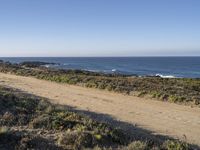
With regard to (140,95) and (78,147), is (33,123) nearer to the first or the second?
(78,147)

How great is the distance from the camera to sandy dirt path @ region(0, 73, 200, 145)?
13.9m

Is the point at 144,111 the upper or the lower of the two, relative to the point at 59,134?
lower

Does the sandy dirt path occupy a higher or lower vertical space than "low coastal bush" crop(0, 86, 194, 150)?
lower

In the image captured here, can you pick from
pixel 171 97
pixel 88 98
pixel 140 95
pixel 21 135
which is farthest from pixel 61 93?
pixel 21 135

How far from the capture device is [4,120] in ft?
39.0

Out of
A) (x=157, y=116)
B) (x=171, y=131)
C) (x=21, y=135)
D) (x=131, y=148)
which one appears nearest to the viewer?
(x=131, y=148)

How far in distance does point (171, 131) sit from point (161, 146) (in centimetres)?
332

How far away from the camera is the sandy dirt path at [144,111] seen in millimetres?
13852

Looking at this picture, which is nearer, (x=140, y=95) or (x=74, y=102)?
(x=74, y=102)

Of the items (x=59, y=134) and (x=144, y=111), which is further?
(x=144, y=111)

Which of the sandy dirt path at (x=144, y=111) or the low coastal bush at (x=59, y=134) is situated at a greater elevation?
the low coastal bush at (x=59, y=134)

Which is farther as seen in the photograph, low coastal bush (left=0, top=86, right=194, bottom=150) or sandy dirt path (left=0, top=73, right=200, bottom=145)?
sandy dirt path (left=0, top=73, right=200, bottom=145)

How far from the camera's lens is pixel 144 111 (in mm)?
17672

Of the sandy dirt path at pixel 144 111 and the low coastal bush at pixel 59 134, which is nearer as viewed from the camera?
the low coastal bush at pixel 59 134
